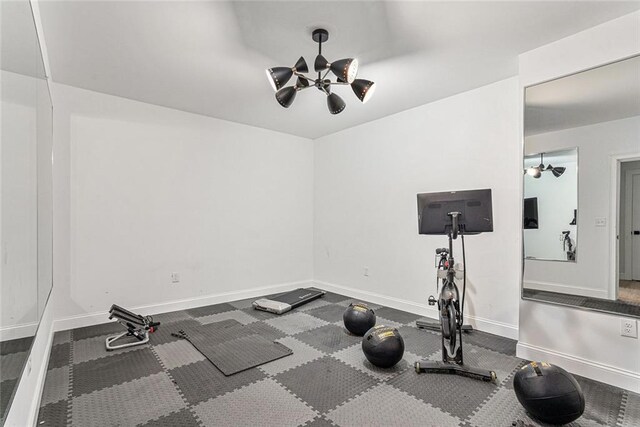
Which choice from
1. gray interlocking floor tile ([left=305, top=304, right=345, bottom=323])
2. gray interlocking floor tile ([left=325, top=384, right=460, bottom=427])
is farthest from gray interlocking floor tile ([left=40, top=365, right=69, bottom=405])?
gray interlocking floor tile ([left=305, top=304, right=345, bottom=323])

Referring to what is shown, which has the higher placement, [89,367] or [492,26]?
[492,26]

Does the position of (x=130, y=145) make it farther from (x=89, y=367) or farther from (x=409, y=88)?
(x=409, y=88)

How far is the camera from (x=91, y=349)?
3033 millimetres

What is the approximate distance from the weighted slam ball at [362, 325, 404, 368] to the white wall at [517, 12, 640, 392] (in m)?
1.21

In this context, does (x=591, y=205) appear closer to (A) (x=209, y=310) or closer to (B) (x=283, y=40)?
(B) (x=283, y=40)

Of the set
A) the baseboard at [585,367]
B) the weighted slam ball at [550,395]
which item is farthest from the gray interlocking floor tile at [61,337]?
the baseboard at [585,367]

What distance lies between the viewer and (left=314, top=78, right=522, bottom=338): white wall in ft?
11.3

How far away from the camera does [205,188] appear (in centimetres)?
464

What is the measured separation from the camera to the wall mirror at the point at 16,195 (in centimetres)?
114

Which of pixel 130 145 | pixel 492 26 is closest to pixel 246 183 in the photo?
pixel 130 145

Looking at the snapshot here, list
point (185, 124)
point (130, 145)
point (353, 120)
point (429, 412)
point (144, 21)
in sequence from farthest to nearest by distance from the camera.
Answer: point (353, 120) → point (185, 124) → point (130, 145) → point (144, 21) → point (429, 412)

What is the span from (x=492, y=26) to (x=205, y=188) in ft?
12.6

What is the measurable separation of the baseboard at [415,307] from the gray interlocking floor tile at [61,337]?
138 inches

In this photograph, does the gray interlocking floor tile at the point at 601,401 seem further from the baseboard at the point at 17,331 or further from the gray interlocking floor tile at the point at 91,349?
the gray interlocking floor tile at the point at 91,349
